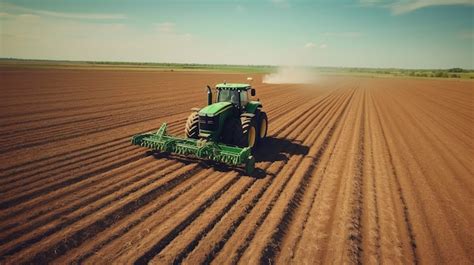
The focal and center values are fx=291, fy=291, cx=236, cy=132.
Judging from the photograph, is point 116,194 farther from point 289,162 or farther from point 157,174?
point 289,162

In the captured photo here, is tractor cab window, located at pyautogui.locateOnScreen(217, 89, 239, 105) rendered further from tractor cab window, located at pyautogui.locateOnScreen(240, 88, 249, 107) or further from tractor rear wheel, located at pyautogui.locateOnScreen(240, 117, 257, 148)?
tractor rear wheel, located at pyautogui.locateOnScreen(240, 117, 257, 148)

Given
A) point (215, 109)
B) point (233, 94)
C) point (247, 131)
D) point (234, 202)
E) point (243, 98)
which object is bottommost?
point (234, 202)

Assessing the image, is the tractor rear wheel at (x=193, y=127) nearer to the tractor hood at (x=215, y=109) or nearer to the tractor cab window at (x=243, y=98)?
the tractor hood at (x=215, y=109)

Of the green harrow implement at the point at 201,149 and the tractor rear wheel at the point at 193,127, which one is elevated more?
the tractor rear wheel at the point at 193,127

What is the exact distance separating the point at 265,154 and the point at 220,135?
1504mm

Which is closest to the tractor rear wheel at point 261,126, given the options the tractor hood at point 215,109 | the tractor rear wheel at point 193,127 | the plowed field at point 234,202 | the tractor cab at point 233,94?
the plowed field at point 234,202

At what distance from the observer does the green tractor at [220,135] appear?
7129 mm

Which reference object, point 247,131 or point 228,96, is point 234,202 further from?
point 228,96

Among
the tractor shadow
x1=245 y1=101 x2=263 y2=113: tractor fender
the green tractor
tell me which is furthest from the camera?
x1=245 y1=101 x2=263 y2=113: tractor fender

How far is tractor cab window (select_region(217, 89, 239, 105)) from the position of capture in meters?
8.80

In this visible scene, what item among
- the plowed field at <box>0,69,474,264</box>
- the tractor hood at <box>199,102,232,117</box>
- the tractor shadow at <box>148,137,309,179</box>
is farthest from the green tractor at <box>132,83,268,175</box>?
the plowed field at <box>0,69,474,264</box>

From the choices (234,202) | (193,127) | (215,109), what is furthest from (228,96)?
(234,202)

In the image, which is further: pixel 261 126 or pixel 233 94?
pixel 261 126

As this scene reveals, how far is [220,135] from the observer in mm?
8289
